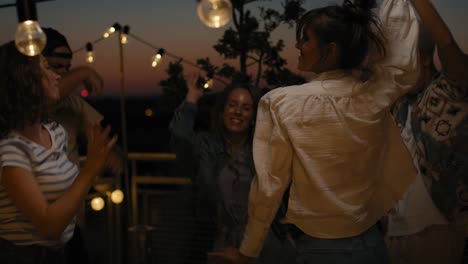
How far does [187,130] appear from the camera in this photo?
7.11ft

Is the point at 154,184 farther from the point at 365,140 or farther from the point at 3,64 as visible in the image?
the point at 365,140

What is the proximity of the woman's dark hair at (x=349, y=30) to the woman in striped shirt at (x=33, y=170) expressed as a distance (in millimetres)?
741

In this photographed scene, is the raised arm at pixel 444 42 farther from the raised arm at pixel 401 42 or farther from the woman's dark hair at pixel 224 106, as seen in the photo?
the woman's dark hair at pixel 224 106

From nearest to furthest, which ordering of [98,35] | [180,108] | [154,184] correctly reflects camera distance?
[180,108]
[154,184]
[98,35]

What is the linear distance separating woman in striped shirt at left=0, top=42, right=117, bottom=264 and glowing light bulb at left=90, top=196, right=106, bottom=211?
1696 mm

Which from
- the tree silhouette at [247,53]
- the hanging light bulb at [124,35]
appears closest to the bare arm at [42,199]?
the tree silhouette at [247,53]

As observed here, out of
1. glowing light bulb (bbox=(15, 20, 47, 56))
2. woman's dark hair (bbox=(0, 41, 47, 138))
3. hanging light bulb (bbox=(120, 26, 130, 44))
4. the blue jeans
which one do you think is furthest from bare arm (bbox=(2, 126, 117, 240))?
hanging light bulb (bbox=(120, 26, 130, 44))

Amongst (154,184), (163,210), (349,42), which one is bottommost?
(163,210)

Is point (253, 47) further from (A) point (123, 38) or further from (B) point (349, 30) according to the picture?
(B) point (349, 30)

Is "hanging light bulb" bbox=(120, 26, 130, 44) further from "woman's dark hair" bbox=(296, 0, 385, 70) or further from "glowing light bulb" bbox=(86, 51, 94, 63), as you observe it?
"woman's dark hair" bbox=(296, 0, 385, 70)

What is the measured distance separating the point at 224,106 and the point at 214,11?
2.82ft

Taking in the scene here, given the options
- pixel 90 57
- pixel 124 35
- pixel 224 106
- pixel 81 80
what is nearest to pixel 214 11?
pixel 224 106

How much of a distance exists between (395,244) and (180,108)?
1.09m

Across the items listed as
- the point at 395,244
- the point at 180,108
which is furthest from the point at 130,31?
the point at 395,244
